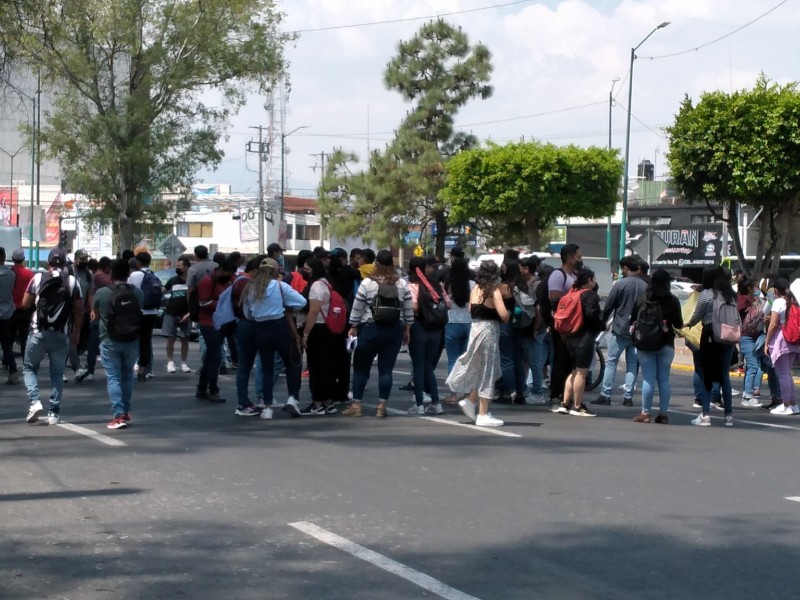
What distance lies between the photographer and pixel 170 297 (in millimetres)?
18500

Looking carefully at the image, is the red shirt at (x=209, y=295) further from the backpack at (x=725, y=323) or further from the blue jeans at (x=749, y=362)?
the blue jeans at (x=749, y=362)

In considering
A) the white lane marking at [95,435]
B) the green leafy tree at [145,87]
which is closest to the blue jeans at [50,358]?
the white lane marking at [95,435]

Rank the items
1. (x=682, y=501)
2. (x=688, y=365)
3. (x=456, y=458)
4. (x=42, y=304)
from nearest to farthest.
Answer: (x=682, y=501)
(x=456, y=458)
(x=42, y=304)
(x=688, y=365)

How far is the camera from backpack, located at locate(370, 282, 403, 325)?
12750 millimetres

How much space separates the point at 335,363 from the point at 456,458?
3.62 meters

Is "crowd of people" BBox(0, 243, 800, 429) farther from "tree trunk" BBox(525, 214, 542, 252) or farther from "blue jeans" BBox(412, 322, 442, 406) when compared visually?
"tree trunk" BBox(525, 214, 542, 252)

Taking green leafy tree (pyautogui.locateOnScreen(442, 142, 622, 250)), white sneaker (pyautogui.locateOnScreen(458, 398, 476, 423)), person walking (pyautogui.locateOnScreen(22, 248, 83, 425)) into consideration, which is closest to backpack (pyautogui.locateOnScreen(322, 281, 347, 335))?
white sneaker (pyautogui.locateOnScreen(458, 398, 476, 423))

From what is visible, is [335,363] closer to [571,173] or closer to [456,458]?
[456,458]

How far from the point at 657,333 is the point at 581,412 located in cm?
145

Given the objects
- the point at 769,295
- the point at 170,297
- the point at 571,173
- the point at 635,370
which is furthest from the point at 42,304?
the point at 571,173

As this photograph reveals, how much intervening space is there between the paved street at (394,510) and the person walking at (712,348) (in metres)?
0.34

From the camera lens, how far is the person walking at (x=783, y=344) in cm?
1473

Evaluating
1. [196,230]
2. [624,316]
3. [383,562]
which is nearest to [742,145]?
[624,316]

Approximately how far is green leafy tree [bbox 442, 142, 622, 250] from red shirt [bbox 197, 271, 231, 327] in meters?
36.5
